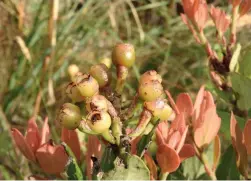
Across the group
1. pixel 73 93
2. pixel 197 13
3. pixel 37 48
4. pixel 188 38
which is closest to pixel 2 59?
pixel 37 48

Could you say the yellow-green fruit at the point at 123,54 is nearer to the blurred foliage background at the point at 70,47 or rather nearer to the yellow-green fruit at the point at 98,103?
the yellow-green fruit at the point at 98,103

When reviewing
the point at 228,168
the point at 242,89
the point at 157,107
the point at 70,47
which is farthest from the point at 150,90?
the point at 70,47

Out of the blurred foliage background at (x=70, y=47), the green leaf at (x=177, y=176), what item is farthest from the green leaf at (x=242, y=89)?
the blurred foliage background at (x=70, y=47)

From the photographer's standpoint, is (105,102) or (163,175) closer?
(105,102)

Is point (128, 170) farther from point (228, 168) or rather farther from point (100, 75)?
point (228, 168)

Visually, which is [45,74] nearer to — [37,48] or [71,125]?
[37,48]

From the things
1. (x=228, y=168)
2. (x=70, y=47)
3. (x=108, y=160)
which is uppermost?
(x=108, y=160)

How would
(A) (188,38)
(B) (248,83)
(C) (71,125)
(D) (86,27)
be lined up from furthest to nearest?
(A) (188,38) < (D) (86,27) < (B) (248,83) < (C) (71,125)
